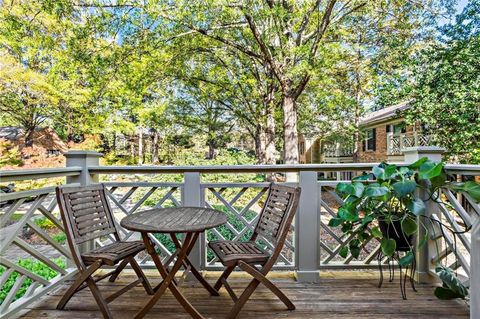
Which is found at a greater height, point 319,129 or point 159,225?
point 319,129

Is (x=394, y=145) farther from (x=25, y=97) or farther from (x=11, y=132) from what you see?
(x=11, y=132)

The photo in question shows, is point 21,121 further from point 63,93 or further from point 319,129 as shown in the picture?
point 319,129

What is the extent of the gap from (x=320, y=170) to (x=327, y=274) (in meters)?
1.07

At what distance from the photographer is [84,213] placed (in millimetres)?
2334

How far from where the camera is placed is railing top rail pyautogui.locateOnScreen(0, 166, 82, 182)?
1988 millimetres

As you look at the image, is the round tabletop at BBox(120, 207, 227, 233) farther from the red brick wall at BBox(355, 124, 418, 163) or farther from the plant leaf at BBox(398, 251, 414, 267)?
the red brick wall at BBox(355, 124, 418, 163)

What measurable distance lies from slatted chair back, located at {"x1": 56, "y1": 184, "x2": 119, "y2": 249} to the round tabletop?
41cm

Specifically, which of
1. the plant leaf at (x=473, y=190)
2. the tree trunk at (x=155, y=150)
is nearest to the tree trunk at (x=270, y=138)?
the tree trunk at (x=155, y=150)

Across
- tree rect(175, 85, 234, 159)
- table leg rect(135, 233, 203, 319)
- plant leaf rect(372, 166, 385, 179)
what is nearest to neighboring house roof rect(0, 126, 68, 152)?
tree rect(175, 85, 234, 159)

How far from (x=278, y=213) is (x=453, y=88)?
26.4 ft

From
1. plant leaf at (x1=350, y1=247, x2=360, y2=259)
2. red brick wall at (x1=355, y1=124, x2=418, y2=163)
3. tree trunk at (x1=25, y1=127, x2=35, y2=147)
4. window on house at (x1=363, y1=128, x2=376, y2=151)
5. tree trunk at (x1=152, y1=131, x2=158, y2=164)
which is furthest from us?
tree trunk at (x1=152, y1=131, x2=158, y2=164)

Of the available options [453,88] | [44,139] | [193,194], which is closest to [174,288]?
[193,194]

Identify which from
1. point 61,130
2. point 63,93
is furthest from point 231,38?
point 61,130

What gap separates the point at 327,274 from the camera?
9.39 ft
